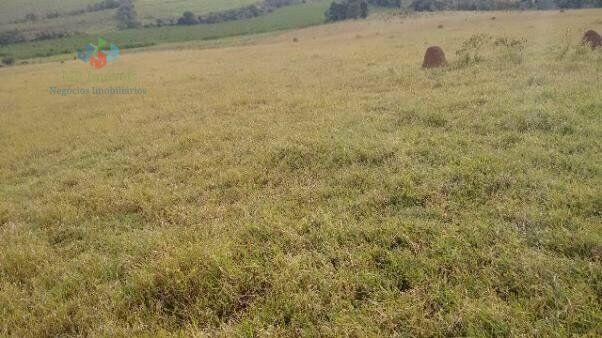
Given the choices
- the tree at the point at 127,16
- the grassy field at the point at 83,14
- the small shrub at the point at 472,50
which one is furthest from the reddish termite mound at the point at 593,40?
the tree at the point at 127,16

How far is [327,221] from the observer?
6.25 meters

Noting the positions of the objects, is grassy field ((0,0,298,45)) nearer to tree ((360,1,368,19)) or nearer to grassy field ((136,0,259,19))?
grassy field ((136,0,259,19))

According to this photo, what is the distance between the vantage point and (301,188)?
25.1ft

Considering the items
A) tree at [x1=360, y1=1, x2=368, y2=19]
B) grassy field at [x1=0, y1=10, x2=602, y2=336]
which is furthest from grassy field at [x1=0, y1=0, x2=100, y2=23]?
grassy field at [x1=0, y1=10, x2=602, y2=336]

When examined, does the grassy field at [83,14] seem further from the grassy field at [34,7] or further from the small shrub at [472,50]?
the small shrub at [472,50]

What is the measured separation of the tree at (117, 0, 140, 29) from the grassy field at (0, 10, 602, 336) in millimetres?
110129

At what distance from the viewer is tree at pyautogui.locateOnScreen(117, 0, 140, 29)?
109750mm

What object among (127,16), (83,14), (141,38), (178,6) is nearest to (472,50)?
(141,38)

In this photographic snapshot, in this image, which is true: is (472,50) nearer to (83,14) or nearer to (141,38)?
(141,38)

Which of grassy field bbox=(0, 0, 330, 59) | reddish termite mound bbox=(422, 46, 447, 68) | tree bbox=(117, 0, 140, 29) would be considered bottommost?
reddish termite mound bbox=(422, 46, 447, 68)

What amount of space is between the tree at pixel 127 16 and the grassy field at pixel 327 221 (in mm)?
110129

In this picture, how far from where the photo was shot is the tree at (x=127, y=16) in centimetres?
10975

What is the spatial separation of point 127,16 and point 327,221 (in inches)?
5114

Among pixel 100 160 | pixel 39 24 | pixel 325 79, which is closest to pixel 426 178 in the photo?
pixel 100 160
